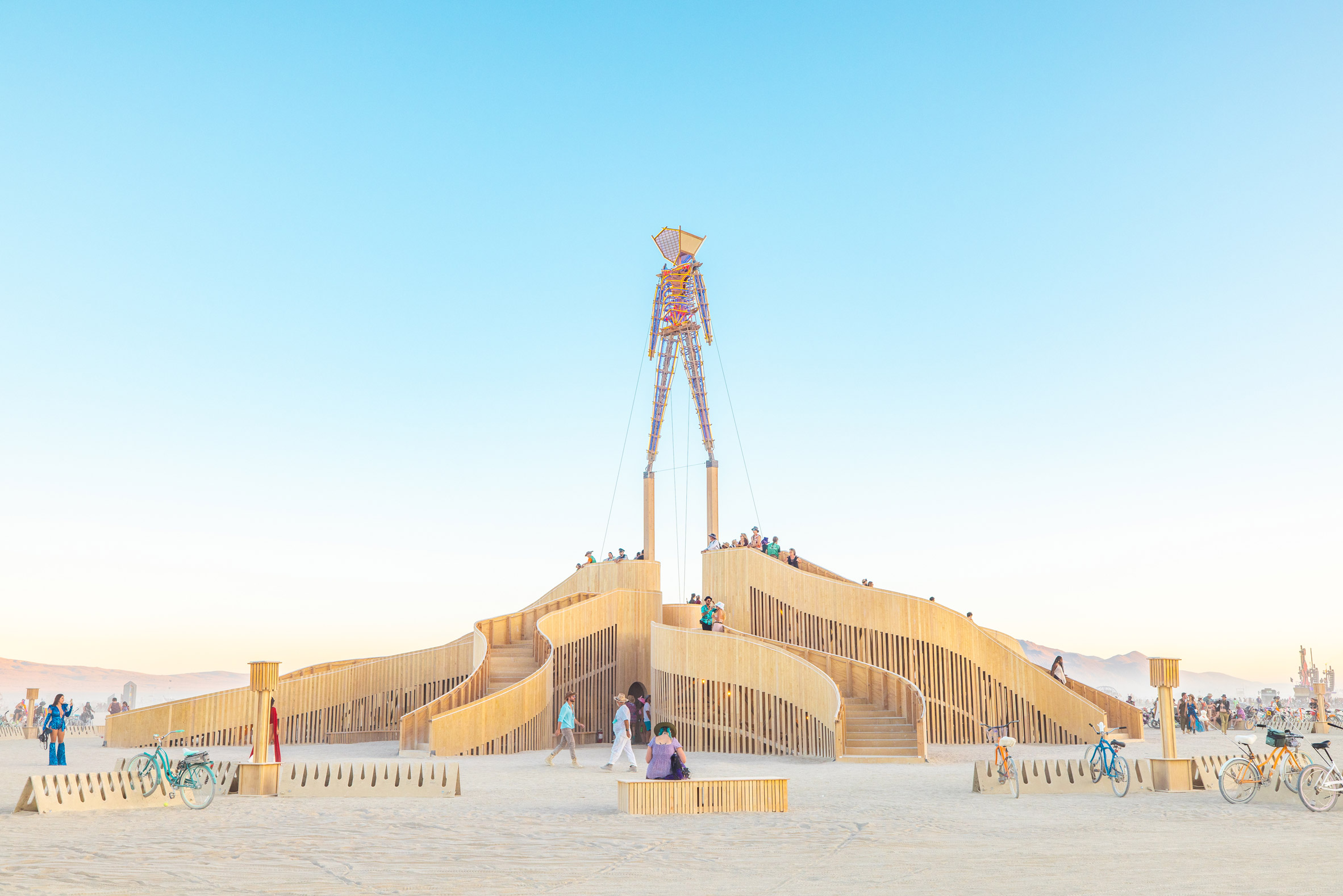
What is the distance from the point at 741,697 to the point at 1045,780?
9325 millimetres

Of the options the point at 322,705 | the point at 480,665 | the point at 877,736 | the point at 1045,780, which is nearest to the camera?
the point at 1045,780

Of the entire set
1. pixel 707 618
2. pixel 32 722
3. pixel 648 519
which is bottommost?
pixel 32 722

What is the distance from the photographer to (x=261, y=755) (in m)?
13.0

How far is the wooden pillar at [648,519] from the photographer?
3253 centimetres

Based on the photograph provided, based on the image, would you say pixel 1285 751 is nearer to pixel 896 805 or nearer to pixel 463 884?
pixel 896 805

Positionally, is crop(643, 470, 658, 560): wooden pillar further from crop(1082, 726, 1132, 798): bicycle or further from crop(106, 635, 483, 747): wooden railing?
crop(1082, 726, 1132, 798): bicycle

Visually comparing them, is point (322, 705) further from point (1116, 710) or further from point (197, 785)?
point (1116, 710)

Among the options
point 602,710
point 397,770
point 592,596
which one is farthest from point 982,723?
point 397,770

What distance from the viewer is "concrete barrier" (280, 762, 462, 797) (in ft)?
41.0

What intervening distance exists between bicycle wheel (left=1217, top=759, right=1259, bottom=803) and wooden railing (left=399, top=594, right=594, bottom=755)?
13.0 meters

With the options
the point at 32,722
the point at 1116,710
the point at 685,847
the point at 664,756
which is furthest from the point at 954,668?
the point at 32,722

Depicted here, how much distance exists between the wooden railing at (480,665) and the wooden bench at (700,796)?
9.85 meters

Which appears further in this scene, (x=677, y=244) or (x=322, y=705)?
(x=677, y=244)

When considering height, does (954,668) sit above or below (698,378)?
below
